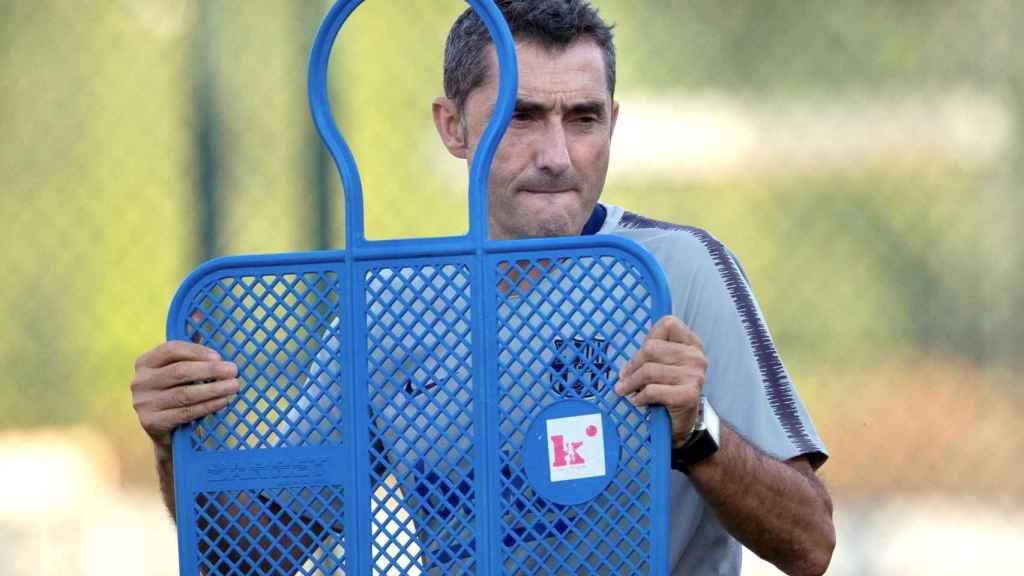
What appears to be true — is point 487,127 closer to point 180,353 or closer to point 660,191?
point 180,353

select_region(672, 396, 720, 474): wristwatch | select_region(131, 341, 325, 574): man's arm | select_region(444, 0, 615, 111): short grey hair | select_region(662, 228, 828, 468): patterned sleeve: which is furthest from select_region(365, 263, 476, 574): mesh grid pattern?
select_region(444, 0, 615, 111): short grey hair

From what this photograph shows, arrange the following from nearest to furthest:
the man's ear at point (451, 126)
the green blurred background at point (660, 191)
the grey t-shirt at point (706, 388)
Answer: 1. the grey t-shirt at point (706, 388)
2. the man's ear at point (451, 126)
3. the green blurred background at point (660, 191)

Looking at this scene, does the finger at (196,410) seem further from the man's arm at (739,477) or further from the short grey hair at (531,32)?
the short grey hair at (531,32)

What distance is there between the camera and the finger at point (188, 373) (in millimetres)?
1563

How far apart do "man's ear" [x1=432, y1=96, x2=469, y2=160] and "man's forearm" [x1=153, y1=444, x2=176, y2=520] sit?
63 cm

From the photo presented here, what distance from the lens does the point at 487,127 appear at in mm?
1546

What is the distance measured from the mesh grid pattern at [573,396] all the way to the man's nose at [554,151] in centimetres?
32

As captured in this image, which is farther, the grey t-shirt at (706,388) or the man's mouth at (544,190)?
the man's mouth at (544,190)

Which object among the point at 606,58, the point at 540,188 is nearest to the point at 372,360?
the point at 540,188

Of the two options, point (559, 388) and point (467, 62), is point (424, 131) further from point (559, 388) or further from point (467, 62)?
point (559, 388)

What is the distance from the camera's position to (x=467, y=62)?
202 cm

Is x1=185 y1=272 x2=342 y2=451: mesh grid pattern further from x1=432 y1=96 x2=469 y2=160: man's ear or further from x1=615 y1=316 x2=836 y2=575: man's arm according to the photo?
x1=432 y1=96 x2=469 y2=160: man's ear

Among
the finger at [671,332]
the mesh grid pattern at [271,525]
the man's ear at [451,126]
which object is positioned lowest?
the mesh grid pattern at [271,525]

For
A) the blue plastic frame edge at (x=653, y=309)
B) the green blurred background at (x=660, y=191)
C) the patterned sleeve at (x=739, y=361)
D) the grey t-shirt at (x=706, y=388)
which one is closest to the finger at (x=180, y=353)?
the grey t-shirt at (x=706, y=388)
